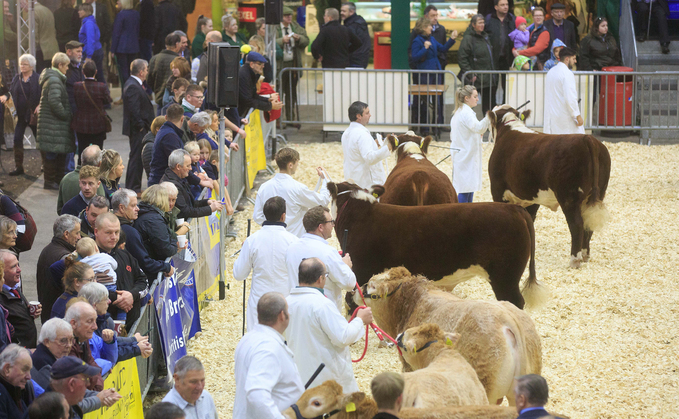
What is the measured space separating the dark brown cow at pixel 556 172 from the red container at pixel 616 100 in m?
6.16

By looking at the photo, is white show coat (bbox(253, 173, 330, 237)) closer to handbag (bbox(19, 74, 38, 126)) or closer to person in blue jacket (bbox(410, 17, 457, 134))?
handbag (bbox(19, 74, 38, 126))

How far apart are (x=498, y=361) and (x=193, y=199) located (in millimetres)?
4021

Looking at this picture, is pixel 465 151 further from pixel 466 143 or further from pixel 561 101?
pixel 561 101

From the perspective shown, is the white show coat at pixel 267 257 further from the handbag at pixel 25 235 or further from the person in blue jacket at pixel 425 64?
the person in blue jacket at pixel 425 64

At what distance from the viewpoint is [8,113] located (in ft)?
42.2

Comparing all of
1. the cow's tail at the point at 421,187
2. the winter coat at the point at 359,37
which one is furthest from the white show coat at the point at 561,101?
the winter coat at the point at 359,37

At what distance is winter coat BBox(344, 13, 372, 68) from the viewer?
1662 centimetres

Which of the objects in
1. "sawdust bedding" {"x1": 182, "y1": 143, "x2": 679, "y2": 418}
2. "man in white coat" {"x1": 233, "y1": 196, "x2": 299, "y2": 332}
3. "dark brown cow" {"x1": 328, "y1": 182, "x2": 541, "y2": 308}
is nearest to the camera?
"man in white coat" {"x1": 233, "y1": 196, "x2": 299, "y2": 332}

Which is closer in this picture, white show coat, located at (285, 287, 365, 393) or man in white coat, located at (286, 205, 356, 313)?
white show coat, located at (285, 287, 365, 393)

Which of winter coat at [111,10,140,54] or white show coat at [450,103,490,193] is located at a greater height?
winter coat at [111,10,140,54]

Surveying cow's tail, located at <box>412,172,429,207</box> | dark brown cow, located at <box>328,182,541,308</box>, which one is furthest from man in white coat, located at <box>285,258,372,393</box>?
cow's tail, located at <box>412,172,429,207</box>

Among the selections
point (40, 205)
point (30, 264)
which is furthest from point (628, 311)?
point (40, 205)

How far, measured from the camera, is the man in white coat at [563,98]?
1163 centimetres

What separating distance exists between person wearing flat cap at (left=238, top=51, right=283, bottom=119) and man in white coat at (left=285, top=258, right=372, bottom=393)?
725 centimetres
